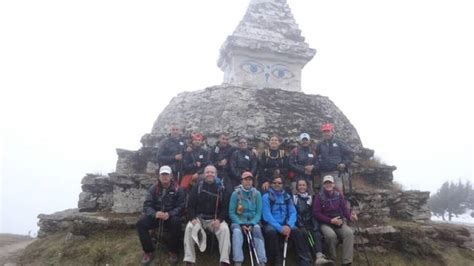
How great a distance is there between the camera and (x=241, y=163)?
345 inches

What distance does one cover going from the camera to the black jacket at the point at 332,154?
30.0 ft

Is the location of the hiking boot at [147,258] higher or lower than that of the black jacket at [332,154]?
lower

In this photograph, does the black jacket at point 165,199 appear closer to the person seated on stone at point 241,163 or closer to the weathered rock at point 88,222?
the person seated on stone at point 241,163

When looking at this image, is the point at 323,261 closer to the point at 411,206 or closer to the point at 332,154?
the point at 332,154

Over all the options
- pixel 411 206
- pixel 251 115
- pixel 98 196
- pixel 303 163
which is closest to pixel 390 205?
pixel 411 206

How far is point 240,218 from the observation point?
738 centimetres

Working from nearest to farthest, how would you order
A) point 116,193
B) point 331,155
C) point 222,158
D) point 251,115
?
1. point 222,158
2. point 331,155
3. point 116,193
4. point 251,115

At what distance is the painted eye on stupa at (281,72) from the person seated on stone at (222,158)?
650cm

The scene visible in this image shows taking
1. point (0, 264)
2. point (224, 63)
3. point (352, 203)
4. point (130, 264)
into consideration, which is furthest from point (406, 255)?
point (224, 63)

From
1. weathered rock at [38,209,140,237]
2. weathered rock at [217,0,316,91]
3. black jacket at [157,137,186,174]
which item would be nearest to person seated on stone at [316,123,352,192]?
black jacket at [157,137,186,174]

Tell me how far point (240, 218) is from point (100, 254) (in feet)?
9.60

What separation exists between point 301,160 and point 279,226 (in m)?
2.15

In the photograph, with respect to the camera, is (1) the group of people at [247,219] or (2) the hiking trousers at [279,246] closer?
(1) the group of people at [247,219]

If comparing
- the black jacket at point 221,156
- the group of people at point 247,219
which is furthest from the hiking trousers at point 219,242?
the black jacket at point 221,156
